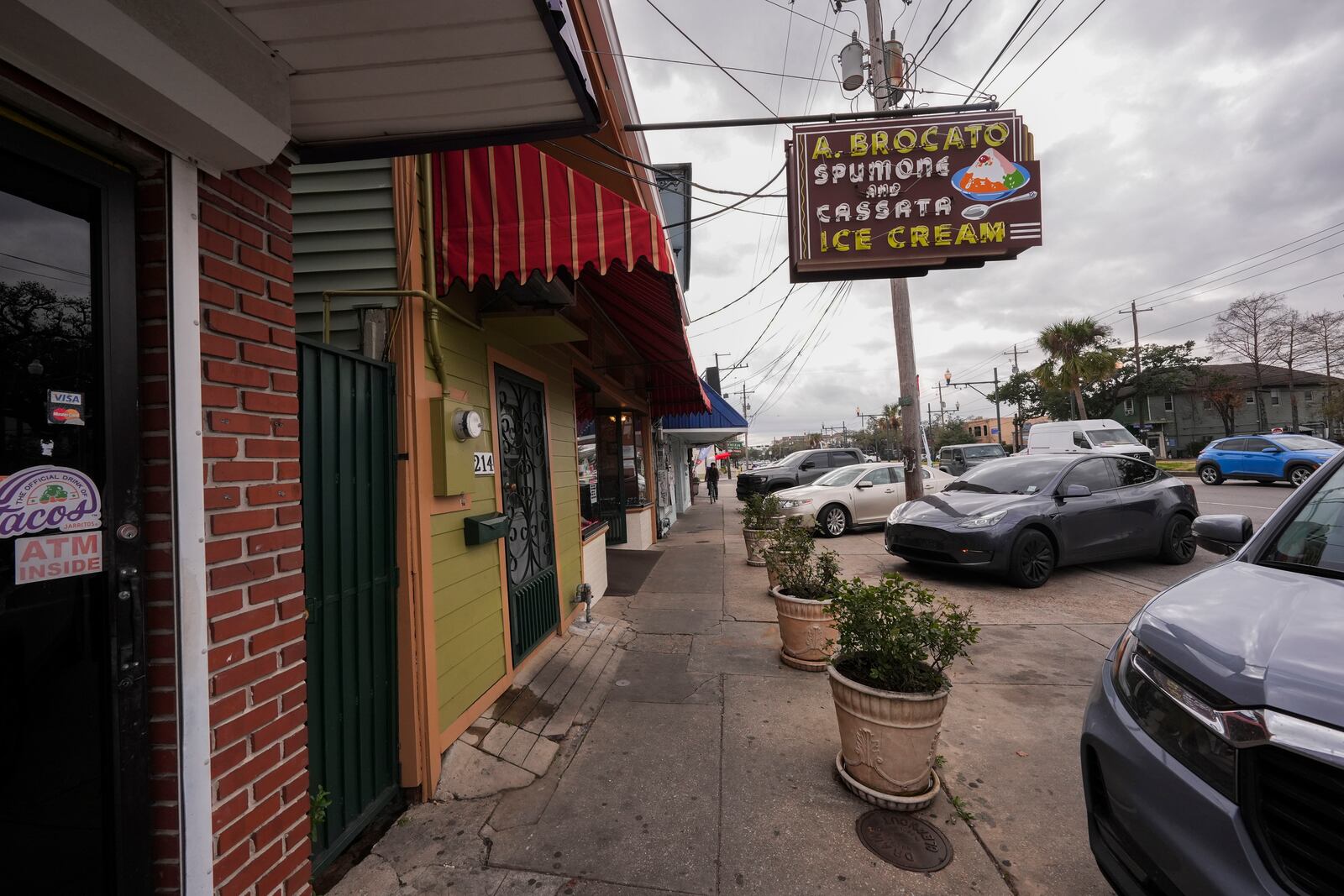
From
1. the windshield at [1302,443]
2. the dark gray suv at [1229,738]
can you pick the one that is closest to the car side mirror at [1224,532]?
the dark gray suv at [1229,738]

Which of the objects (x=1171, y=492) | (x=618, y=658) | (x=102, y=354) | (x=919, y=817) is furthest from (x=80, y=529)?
(x=1171, y=492)

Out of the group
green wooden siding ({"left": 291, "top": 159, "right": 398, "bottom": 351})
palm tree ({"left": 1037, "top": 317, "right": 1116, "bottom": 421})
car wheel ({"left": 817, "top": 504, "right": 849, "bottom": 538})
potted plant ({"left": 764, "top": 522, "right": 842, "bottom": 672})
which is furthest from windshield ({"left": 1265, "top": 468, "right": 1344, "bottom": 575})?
palm tree ({"left": 1037, "top": 317, "right": 1116, "bottom": 421})

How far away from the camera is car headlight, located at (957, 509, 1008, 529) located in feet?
21.0

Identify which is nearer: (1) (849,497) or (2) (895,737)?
(2) (895,737)

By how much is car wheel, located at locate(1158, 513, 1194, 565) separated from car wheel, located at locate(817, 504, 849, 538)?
4.93 metres

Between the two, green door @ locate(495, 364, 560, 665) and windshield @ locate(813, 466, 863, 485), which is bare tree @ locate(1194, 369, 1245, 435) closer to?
windshield @ locate(813, 466, 863, 485)

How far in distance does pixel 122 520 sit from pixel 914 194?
17.9ft

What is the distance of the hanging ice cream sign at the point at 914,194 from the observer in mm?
4840

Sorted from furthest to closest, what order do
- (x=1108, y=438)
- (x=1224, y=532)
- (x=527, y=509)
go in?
1. (x=1108, y=438)
2. (x=527, y=509)
3. (x=1224, y=532)

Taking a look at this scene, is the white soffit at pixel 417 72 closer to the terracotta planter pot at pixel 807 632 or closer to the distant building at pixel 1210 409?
the terracotta planter pot at pixel 807 632

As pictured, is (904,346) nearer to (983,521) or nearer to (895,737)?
(983,521)

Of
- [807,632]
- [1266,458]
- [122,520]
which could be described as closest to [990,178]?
[807,632]

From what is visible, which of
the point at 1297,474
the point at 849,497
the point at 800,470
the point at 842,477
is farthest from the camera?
the point at 800,470

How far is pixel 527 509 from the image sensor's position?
455 cm
